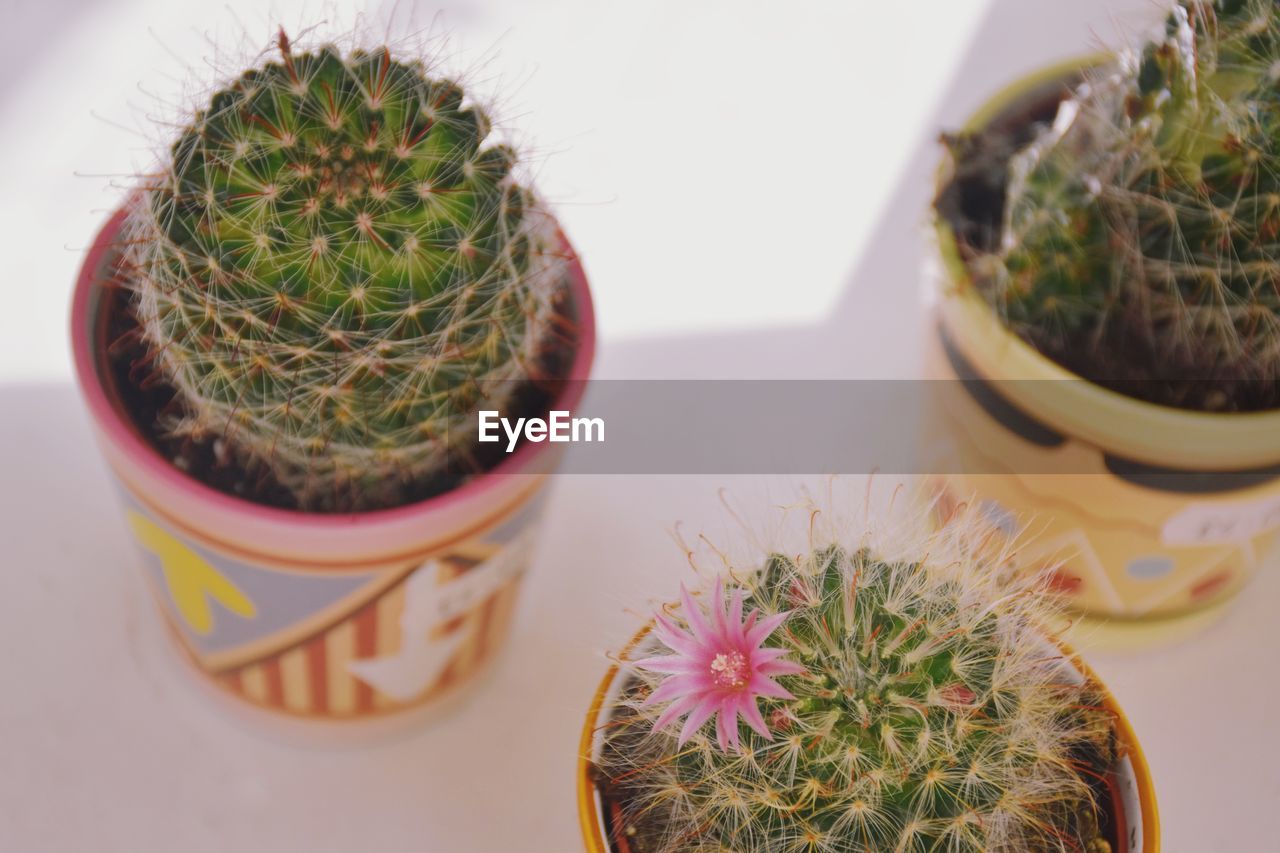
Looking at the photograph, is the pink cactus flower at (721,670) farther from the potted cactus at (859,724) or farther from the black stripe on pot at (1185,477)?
the black stripe on pot at (1185,477)

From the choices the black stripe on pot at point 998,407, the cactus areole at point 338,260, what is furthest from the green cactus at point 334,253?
the black stripe on pot at point 998,407

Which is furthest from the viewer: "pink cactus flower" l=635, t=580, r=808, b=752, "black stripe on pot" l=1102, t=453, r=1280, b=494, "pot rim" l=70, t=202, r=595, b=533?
"black stripe on pot" l=1102, t=453, r=1280, b=494

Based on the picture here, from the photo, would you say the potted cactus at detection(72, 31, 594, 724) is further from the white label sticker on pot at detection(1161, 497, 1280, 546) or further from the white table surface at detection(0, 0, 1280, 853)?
the white label sticker on pot at detection(1161, 497, 1280, 546)

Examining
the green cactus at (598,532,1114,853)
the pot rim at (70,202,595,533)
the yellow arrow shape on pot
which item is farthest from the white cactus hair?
the yellow arrow shape on pot

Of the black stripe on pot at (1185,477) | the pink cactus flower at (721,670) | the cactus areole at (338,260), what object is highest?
the cactus areole at (338,260)

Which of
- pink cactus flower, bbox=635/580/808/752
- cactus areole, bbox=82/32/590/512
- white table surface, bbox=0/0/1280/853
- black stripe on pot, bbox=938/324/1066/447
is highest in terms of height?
Result: cactus areole, bbox=82/32/590/512

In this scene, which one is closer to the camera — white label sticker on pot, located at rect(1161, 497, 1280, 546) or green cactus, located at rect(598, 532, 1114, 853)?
green cactus, located at rect(598, 532, 1114, 853)

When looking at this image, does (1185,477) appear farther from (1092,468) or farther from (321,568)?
(321,568)
